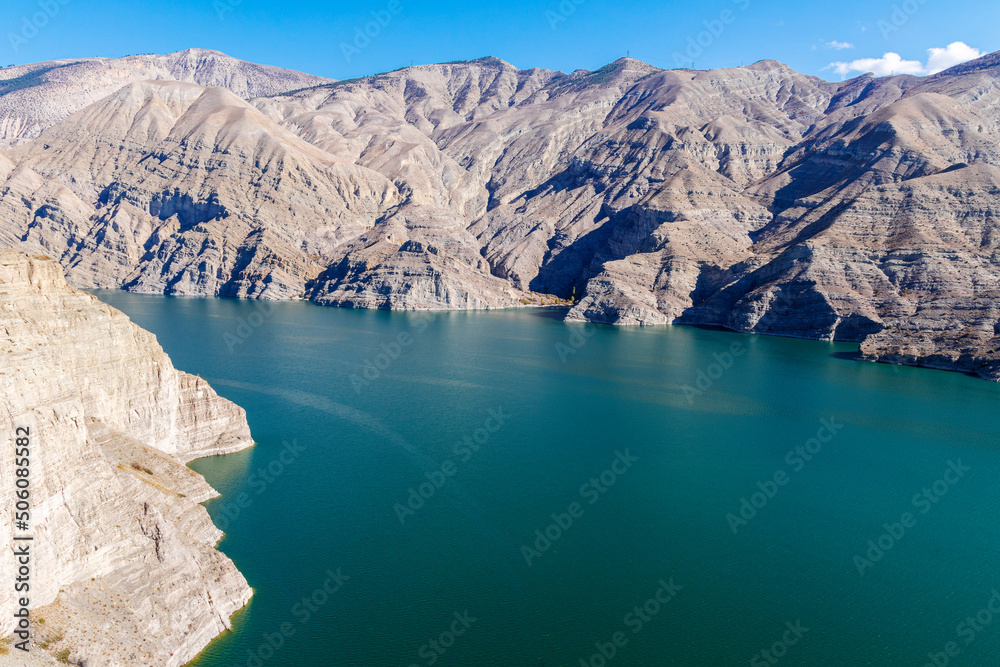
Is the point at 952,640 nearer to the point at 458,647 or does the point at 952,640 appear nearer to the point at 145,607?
the point at 458,647

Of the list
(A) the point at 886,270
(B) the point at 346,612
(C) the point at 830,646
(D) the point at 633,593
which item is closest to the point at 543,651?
(D) the point at 633,593

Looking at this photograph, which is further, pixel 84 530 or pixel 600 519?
pixel 600 519

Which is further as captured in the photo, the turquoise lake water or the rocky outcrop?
the turquoise lake water

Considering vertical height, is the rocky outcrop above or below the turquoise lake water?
above

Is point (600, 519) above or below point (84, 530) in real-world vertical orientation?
below

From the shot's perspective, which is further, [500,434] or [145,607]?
[500,434]
